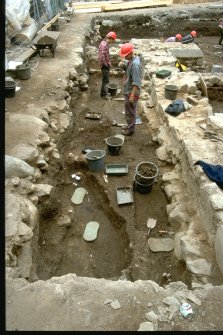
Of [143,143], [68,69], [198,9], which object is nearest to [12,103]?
[68,69]

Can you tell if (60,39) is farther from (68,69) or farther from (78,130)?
(78,130)

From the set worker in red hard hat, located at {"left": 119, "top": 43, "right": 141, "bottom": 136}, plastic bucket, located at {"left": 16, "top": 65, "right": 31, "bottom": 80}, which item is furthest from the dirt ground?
worker in red hard hat, located at {"left": 119, "top": 43, "right": 141, "bottom": 136}

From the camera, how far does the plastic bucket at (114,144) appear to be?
6855 mm

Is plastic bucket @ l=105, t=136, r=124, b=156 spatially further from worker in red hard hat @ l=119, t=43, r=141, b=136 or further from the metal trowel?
the metal trowel

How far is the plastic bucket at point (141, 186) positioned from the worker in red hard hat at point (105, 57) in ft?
14.5

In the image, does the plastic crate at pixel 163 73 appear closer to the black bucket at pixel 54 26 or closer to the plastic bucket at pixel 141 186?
the plastic bucket at pixel 141 186

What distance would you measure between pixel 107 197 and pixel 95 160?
0.84m

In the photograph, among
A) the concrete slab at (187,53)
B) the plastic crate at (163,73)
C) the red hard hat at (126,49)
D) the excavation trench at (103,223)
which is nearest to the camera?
the excavation trench at (103,223)

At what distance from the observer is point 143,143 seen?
7.54m

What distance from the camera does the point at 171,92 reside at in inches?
303

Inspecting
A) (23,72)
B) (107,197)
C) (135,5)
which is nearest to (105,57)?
(23,72)

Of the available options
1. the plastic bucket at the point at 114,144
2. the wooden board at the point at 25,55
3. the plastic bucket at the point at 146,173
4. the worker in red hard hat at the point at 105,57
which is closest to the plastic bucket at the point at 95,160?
the plastic bucket at the point at 114,144

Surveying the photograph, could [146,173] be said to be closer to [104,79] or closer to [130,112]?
[130,112]

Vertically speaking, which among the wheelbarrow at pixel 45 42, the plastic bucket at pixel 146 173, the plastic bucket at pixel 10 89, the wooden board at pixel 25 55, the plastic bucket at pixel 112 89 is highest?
the wheelbarrow at pixel 45 42
